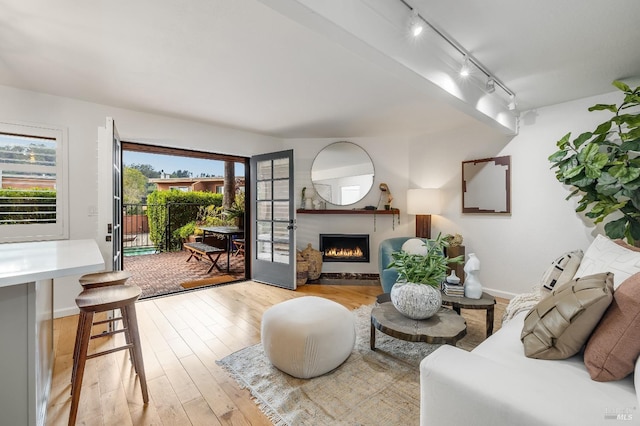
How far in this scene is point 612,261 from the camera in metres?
1.55

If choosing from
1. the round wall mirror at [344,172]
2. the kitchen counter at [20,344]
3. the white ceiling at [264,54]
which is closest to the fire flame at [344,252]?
the round wall mirror at [344,172]

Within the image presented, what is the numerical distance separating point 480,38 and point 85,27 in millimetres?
2565

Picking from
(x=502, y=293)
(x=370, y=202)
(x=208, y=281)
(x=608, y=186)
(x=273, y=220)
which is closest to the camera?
(x=608, y=186)

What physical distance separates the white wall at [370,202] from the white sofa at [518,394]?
3.31m

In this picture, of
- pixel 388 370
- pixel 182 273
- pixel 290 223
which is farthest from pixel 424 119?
pixel 182 273

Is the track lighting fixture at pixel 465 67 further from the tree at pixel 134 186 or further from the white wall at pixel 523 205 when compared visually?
the tree at pixel 134 186

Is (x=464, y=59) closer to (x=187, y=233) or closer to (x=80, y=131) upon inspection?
(x=80, y=131)

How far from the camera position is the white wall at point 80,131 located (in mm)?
2795

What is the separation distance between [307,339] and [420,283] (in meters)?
0.84

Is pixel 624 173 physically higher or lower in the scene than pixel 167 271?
higher

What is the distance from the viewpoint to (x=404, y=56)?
1.80m

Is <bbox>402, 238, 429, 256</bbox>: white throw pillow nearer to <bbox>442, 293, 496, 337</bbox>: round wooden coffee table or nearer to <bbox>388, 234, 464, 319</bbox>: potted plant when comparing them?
<bbox>442, 293, 496, 337</bbox>: round wooden coffee table

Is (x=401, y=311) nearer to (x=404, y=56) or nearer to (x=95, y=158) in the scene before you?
(x=404, y=56)

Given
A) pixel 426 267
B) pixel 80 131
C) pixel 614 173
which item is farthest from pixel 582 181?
pixel 80 131
